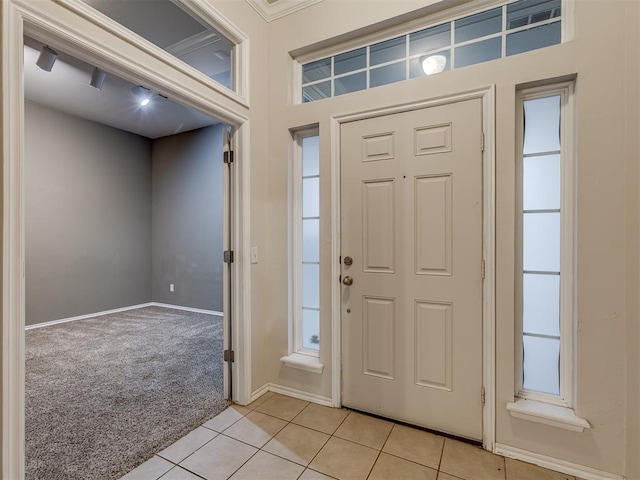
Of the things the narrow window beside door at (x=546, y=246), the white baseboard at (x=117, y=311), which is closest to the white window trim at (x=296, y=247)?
the narrow window beside door at (x=546, y=246)

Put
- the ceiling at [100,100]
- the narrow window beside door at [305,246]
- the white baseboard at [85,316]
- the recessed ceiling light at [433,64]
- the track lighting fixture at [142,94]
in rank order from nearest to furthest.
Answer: the recessed ceiling light at [433,64], the narrow window beside door at [305,246], the ceiling at [100,100], the track lighting fixture at [142,94], the white baseboard at [85,316]

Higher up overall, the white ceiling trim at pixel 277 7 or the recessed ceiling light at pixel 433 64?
the white ceiling trim at pixel 277 7

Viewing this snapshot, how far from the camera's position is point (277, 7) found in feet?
7.89

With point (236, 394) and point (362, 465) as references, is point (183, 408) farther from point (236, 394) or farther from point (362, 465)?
point (362, 465)

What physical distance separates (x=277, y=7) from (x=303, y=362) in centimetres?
275

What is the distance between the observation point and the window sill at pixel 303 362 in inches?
89.3

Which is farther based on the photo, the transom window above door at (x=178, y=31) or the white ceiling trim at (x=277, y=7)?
the white ceiling trim at (x=277, y=7)

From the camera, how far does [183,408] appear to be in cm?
223

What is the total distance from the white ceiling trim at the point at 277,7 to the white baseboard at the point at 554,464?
3.19 metres

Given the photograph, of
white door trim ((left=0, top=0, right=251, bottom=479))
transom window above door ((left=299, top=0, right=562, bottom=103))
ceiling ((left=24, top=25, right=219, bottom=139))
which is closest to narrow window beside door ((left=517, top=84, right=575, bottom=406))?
transom window above door ((left=299, top=0, right=562, bottom=103))

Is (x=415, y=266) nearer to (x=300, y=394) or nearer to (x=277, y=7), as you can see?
(x=300, y=394)

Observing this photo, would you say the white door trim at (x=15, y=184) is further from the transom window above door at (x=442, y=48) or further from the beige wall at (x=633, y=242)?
the beige wall at (x=633, y=242)

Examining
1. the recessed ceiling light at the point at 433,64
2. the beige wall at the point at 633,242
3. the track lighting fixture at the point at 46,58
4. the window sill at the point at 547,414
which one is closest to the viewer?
the beige wall at the point at 633,242

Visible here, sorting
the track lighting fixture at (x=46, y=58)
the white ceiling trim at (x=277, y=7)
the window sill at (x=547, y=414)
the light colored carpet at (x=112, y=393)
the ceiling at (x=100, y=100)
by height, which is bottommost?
the light colored carpet at (x=112, y=393)
